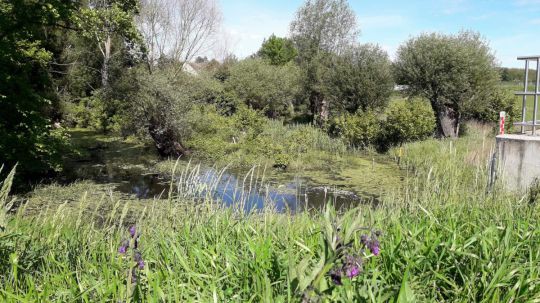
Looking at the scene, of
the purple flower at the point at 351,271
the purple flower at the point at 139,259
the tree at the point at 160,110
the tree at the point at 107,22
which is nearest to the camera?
the purple flower at the point at 351,271

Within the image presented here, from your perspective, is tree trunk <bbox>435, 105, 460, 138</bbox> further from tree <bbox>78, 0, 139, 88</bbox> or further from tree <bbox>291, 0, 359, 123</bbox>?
tree <bbox>78, 0, 139, 88</bbox>

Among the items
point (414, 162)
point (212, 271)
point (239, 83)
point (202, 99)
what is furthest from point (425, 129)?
point (212, 271)

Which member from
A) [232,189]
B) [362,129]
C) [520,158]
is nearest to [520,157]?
[520,158]

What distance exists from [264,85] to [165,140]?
513 inches

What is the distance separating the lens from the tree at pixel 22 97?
32.4ft

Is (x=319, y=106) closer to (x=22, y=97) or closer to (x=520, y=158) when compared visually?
(x=22, y=97)

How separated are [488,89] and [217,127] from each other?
12225mm

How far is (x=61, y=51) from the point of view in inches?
881

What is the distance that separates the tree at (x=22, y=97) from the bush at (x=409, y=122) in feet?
41.5

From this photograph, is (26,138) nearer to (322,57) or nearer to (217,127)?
(217,127)

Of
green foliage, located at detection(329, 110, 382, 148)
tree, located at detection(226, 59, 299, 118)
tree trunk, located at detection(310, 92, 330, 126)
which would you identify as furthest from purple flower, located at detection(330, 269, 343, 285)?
tree, located at detection(226, 59, 299, 118)

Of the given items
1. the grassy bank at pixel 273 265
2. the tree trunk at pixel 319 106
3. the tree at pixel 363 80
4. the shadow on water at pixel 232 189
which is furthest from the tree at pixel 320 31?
the grassy bank at pixel 273 265

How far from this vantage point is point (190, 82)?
65.9ft

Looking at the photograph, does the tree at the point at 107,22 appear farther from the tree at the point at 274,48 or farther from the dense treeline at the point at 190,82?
the tree at the point at 274,48
